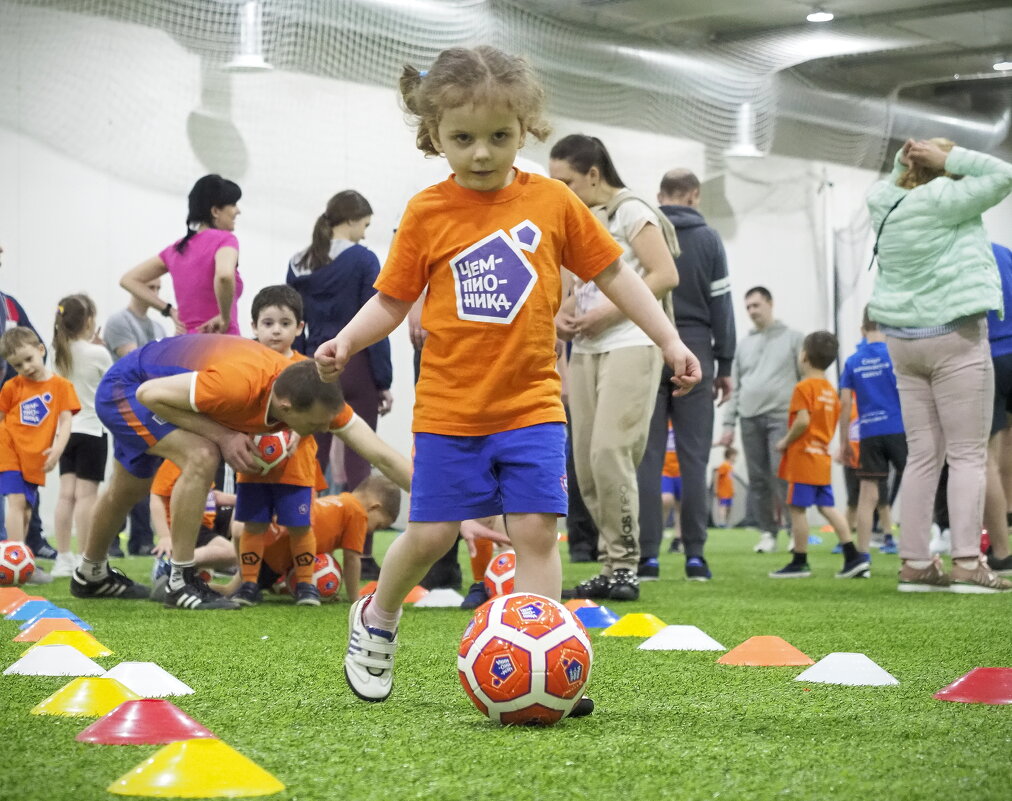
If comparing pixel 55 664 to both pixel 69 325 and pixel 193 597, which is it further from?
pixel 69 325

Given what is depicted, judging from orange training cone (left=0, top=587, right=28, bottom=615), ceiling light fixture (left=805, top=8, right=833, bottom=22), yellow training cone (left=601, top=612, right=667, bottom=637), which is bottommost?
orange training cone (left=0, top=587, right=28, bottom=615)

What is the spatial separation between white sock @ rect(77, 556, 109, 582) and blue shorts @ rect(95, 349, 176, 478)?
0.49m

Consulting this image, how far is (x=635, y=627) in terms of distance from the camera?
13.3 ft

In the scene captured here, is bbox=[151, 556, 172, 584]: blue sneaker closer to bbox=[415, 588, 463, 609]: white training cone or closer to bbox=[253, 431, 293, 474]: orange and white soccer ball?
bbox=[253, 431, 293, 474]: orange and white soccer ball

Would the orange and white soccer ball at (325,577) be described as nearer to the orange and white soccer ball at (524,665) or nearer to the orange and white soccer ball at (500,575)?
the orange and white soccer ball at (500,575)

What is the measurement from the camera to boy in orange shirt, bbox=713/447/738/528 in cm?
1447

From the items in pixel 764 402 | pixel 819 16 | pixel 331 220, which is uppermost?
pixel 819 16

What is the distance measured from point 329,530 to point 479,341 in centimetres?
289

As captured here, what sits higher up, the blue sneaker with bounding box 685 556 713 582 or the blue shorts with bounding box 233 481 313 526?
the blue shorts with bounding box 233 481 313 526

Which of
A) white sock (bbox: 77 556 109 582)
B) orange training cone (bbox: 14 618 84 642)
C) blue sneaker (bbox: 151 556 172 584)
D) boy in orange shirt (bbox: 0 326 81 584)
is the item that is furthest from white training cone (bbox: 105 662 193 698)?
boy in orange shirt (bbox: 0 326 81 584)

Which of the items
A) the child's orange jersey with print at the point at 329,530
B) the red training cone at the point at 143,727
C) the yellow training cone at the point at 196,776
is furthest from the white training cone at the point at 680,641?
the child's orange jersey with print at the point at 329,530

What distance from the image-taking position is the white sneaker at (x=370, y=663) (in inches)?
110

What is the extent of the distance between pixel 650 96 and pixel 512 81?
36.9ft

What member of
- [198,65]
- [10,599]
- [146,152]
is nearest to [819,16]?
[198,65]
